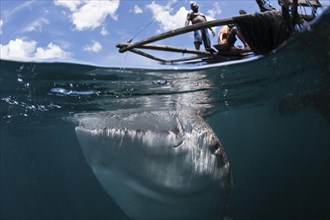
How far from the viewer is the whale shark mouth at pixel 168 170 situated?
9.41 m

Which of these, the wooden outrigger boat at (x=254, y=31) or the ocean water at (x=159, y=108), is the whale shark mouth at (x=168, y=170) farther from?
the wooden outrigger boat at (x=254, y=31)

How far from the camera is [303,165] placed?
85500mm

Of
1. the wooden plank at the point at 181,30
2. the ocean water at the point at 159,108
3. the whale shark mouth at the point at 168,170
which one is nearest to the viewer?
the wooden plank at the point at 181,30

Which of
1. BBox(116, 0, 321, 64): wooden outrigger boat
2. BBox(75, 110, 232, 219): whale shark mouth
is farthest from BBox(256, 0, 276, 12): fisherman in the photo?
BBox(75, 110, 232, 219): whale shark mouth

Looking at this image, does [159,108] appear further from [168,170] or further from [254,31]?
[254,31]

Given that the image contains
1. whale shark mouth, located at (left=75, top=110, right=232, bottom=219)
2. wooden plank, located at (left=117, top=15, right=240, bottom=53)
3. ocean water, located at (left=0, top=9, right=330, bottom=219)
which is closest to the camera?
wooden plank, located at (left=117, top=15, right=240, bottom=53)

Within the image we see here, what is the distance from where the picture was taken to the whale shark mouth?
9.41m

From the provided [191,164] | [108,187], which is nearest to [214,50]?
[191,164]

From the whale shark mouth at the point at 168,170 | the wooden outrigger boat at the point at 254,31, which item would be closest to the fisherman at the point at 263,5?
the wooden outrigger boat at the point at 254,31

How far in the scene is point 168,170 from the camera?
31.6 ft

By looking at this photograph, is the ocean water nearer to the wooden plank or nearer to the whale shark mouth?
the whale shark mouth

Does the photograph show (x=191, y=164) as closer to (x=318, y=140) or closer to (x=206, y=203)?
(x=206, y=203)

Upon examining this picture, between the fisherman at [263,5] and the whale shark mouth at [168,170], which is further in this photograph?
the whale shark mouth at [168,170]

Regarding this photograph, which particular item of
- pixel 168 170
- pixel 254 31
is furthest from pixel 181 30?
pixel 168 170
